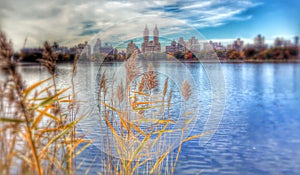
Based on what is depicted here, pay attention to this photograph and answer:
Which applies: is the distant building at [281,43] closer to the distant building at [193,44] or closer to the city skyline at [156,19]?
the city skyline at [156,19]

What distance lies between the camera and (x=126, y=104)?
2.66 metres

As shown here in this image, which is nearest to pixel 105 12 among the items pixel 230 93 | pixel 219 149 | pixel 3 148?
pixel 230 93

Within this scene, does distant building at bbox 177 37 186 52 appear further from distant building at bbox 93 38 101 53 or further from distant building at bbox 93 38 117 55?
distant building at bbox 93 38 101 53

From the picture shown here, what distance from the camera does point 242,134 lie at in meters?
8.51

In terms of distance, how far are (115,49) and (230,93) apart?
9480mm

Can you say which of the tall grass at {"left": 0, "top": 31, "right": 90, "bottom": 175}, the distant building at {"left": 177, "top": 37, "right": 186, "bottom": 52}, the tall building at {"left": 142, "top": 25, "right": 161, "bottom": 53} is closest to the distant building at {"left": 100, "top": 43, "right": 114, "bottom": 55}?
the tall building at {"left": 142, "top": 25, "right": 161, "bottom": 53}

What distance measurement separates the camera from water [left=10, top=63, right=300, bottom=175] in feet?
13.9

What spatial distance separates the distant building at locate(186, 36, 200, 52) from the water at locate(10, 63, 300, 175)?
0.25 m

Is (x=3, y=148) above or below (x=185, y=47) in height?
below

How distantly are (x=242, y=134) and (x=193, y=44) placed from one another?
5141mm

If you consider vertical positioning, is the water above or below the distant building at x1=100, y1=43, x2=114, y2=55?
below

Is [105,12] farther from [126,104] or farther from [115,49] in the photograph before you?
[126,104]

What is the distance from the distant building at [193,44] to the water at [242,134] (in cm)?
25

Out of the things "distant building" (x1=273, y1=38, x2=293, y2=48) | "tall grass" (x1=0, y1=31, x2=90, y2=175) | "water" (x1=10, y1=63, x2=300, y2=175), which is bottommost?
"water" (x1=10, y1=63, x2=300, y2=175)
